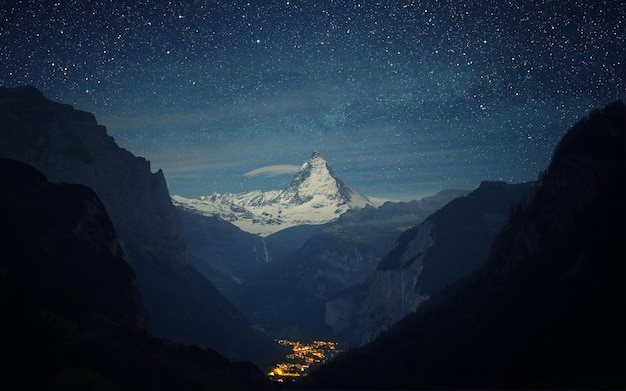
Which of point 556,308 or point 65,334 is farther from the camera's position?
point 65,334

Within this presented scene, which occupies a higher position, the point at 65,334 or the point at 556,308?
the point at 556,308

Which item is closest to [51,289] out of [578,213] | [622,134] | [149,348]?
[149,348]

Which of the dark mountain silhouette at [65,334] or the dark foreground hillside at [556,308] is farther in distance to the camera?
the dark mountain silhouette at [65,334]

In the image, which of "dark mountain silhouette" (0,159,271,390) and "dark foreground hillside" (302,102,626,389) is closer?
"dark foreground hillside" (302,102,626,389)
